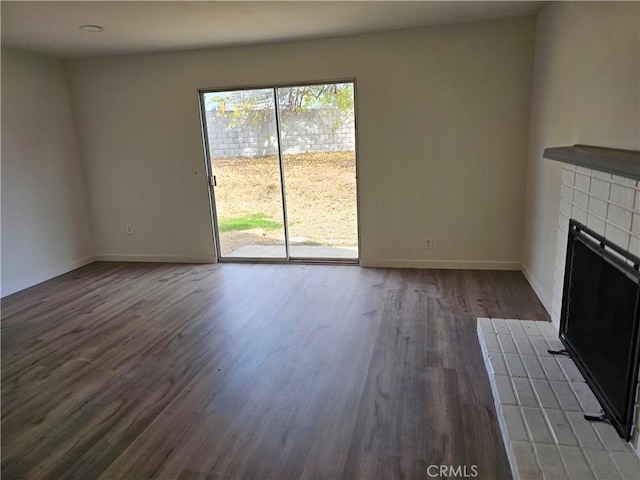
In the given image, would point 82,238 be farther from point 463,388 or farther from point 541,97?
point 541,97

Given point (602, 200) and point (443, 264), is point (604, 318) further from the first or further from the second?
point (443, 264)

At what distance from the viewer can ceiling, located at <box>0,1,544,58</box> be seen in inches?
116

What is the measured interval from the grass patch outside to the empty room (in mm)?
27

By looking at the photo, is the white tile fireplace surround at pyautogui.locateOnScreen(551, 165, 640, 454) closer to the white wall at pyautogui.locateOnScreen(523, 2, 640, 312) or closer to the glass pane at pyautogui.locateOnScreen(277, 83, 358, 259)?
the white wall at pyautogui.locateOnScreen(523, 2, 640, 312)

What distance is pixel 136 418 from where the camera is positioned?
6.89ft

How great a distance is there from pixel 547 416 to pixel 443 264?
257 cm

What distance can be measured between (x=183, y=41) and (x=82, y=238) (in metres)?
2.74

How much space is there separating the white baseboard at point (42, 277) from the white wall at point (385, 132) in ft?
2.65

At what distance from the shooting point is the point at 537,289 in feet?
11.3

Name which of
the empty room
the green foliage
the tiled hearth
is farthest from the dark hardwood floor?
the green foliage

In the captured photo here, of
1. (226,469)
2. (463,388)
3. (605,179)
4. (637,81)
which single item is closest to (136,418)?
(226,469)

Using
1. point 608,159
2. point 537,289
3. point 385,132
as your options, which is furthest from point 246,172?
point 608,159

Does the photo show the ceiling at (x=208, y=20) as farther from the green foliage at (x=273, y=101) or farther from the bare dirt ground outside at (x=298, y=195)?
the bare dirt ground outside at (x=298, y=195)

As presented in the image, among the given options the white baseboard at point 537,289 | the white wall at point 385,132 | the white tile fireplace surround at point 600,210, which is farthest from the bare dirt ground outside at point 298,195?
the white tile fireplace surround at point 600,210
